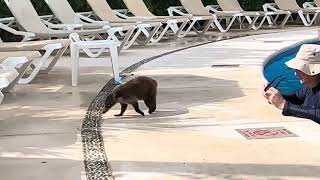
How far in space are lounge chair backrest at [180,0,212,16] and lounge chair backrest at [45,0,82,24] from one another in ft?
11.1

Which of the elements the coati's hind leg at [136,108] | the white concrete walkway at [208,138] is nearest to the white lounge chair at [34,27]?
the white concrete walkway at [208,138]

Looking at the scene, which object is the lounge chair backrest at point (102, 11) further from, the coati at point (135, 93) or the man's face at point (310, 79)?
the man's face at point (310, 79)

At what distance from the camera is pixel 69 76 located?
6.95 metres

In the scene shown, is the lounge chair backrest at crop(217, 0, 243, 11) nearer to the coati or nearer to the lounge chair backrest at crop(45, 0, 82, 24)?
the lounge chair backrest at crop(45, 0, 82, 24)

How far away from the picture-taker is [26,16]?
8742 mm

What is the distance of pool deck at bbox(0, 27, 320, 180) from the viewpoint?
3.12 metres

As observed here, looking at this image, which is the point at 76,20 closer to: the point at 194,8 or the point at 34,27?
the point at 34,27

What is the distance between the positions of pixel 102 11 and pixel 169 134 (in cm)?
719

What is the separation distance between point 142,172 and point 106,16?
7.87m

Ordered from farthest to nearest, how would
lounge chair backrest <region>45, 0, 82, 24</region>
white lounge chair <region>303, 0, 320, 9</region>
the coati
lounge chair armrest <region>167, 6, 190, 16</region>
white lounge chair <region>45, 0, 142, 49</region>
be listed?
white lounge chair <region>303, 0, 320, 9</region> < lounge chair armrest <region>167, 6, 190, 16</region> < lounge chair backrest <region>45, 0, 82, 24</region> < white lounge chair <region>45, 0, 142, 49</region> < the coati

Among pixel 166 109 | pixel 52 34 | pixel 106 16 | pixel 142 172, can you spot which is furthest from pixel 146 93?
pixel 106 16

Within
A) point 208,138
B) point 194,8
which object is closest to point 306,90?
point 208,138

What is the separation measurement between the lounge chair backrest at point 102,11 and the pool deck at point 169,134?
3.97 meters

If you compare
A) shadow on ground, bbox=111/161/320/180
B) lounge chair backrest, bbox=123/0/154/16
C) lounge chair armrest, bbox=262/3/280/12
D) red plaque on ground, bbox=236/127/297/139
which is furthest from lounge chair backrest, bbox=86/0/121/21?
shadow on ground, bbox=111/161/320/180
